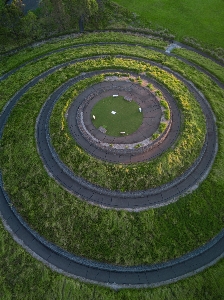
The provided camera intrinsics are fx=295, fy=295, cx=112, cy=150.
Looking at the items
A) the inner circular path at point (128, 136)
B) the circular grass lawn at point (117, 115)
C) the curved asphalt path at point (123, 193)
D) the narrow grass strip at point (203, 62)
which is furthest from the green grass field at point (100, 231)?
the narrow grass strip at point (203, 62)

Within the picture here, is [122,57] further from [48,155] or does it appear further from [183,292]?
[183,292]

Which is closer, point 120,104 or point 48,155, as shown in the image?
point 48,155

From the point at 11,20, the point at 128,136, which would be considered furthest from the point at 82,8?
the point at 128,136

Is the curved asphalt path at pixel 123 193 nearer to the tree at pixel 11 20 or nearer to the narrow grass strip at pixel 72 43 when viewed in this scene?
the narrow grass strip at pixel 72 43

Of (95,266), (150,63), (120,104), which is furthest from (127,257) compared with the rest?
(150,63)

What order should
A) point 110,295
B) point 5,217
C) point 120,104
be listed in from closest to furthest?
point 110,295, point 5,217, point 120,104

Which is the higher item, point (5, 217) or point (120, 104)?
point (120, 104)
